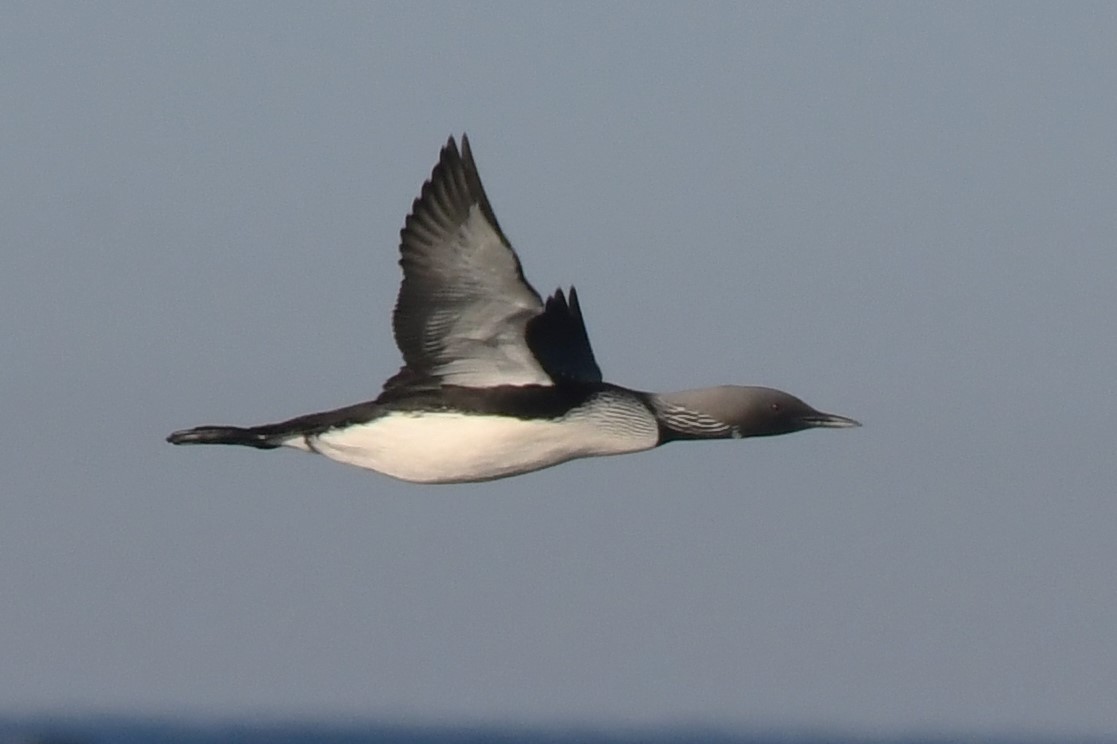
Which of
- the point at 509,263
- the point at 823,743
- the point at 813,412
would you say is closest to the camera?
the point at 509,263

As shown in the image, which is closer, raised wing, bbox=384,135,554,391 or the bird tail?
raised wing, bbox=384,135,554,391

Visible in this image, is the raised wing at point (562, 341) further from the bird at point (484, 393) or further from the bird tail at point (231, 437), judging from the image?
the bird tail at point (231, 437)

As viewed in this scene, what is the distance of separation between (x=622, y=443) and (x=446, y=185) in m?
1.92

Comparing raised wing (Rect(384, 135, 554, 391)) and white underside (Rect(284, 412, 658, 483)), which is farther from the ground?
raised wing (Rect(384, 135, 554, 391))

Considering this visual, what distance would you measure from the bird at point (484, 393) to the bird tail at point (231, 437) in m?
0.12

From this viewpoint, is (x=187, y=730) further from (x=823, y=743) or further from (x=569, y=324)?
(x=569, y=324)

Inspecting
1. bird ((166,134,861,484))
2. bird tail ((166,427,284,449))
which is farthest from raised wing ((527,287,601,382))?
bird tail ((166,427,284,449))

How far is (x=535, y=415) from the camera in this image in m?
17.8

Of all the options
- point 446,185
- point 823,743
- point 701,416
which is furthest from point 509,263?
point 823,743

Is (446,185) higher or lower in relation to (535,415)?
higher

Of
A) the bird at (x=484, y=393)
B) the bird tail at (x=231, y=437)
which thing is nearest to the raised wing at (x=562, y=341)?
the bird at (x=484, y=393)

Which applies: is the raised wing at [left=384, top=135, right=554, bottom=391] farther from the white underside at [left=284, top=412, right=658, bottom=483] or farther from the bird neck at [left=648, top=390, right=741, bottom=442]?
the bird neck at [left=648, top=390, right=741, bottom=442]

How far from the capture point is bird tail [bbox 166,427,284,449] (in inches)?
728

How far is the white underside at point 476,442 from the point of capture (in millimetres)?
17734
